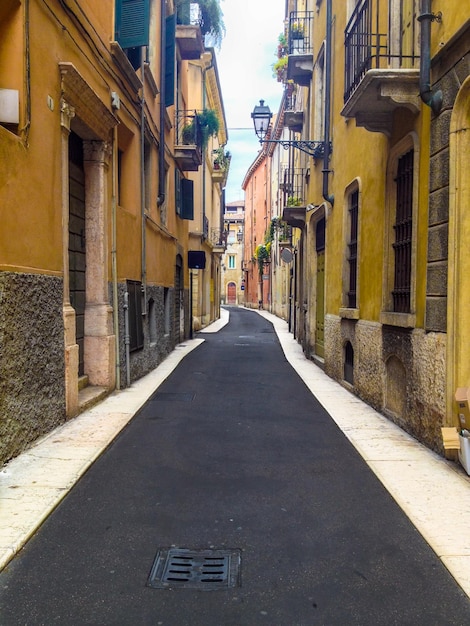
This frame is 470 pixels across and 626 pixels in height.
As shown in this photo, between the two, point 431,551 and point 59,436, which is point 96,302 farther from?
point 431,551

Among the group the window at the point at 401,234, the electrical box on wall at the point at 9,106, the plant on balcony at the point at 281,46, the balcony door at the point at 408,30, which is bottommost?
the window at the point at 401,234

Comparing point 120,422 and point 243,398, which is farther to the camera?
point 243,398

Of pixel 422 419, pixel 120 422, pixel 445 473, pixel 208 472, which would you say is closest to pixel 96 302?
pixel 120 422

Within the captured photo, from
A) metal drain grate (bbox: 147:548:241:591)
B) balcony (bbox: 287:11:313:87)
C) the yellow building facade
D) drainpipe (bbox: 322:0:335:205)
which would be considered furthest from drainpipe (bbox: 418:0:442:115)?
balcony (bbox: 287:11:313:87)

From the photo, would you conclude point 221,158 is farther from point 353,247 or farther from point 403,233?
point 403,233

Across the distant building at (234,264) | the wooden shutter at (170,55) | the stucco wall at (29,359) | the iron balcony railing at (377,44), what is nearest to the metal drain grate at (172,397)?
the stucco wall at (29,359)

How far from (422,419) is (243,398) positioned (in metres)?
3.16

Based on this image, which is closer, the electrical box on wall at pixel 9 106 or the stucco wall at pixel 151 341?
the electrical box on wall at pixel 9 106

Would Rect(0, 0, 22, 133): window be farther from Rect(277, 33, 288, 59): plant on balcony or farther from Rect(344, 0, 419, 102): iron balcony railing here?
Rect(277, 33, 288, 59): plant on balcony

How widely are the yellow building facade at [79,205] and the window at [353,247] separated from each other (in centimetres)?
401

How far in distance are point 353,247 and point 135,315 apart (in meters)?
4.21

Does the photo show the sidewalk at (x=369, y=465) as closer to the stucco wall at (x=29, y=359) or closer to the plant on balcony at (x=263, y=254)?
the stucco wall at (x=29, y=359)

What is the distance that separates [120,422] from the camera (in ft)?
22.5

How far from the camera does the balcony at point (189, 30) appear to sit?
1575 cm
